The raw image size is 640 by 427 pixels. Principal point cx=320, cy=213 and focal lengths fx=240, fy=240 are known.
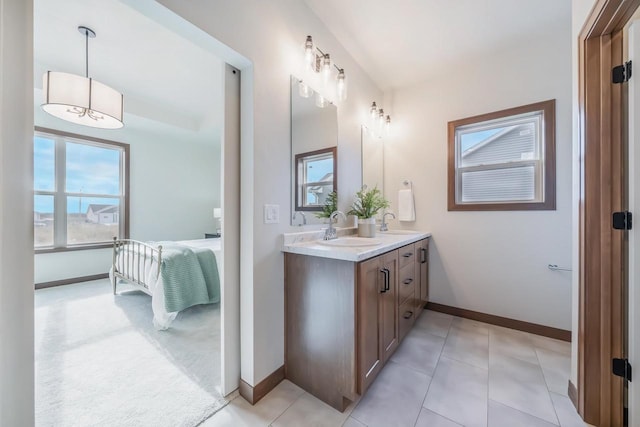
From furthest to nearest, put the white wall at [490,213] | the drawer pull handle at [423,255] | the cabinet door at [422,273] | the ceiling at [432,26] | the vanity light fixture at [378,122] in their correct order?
the vanity light fixture at [378,122] < the drawer pull handle at [423,255] < the cabinet door at [422,273] < the white wall at [490,213] < the ceiling at [432,26]

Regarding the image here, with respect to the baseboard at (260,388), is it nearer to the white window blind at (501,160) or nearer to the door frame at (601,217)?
the door frame at (601,217)

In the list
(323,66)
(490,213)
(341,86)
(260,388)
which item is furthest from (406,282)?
(323,66)

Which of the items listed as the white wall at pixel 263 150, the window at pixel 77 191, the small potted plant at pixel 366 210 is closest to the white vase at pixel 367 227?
the small potted plant at pixel 366 210

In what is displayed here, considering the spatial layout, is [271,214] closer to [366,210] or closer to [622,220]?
[366,210]

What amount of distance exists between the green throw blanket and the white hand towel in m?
2.33

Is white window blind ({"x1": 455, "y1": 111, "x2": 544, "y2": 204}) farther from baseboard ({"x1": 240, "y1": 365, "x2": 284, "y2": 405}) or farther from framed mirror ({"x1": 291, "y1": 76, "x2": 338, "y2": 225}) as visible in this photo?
baseboard ({"x1": 240, "y1": 365, "x2": 284, "y2": 405})

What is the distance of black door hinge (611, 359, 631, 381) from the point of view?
117 centimetres

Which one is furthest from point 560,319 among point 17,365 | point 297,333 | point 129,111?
point 129,111

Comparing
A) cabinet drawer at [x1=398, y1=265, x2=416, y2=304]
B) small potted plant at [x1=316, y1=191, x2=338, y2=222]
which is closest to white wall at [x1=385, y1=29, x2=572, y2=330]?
cabinet drawer at [x1=398, y1=265, x2=416, y2=304]

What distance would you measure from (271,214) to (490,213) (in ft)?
7.21

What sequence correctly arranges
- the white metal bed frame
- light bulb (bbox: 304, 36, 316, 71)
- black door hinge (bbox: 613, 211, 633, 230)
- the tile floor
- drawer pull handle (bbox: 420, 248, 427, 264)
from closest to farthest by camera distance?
black door hinge (bbox: 613, 211, 633, 230)
the tile floor
light bulb (bbox: 304, 36, 316, 71)
drawer pull handle (bbox: 420, 248, 427, 264)
the white metal bed frame

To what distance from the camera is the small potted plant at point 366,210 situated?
2.28 metres

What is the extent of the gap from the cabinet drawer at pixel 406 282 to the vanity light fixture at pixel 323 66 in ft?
5.34

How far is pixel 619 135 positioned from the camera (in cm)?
119
